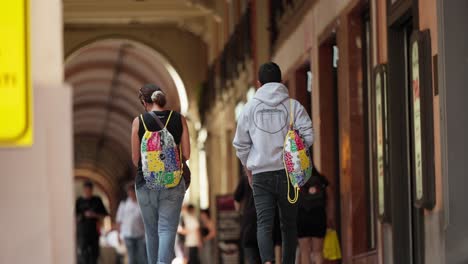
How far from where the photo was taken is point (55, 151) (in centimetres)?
373

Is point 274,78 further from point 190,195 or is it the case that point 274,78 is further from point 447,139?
point 190,195

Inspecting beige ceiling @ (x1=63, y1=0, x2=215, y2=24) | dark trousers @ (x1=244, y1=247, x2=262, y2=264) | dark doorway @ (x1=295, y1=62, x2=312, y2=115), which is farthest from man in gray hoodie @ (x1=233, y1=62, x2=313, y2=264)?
beige ceiling @ (x1=63, y1=0, x2=215, y2=24)

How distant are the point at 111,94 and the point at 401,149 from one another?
4093cm

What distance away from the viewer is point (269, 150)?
9.58 meters

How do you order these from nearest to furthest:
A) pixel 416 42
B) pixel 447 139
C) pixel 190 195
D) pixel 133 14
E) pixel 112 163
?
pixel 447 139 → pixel 416 42 → pixel 133 14 → pixel 190 195 → pixel 112 163

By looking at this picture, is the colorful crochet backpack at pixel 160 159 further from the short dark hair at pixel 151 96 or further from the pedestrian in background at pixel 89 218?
the pedestrian in background at pixel 89 218

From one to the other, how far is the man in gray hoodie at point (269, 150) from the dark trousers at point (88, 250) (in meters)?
10.0

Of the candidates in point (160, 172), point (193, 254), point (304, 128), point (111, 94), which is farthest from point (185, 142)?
point (111, 94)

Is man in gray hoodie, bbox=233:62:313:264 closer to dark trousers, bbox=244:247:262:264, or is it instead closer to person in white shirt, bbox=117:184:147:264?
dark trousers, bbox=244:247:262:264

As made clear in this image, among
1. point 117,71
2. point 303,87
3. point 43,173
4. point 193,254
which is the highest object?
point 117,71

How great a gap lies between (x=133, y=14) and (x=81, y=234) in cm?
1521

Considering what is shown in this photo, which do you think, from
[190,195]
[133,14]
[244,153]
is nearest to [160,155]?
[244,153]

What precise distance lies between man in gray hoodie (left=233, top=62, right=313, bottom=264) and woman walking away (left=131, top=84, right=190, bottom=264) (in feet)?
1.69

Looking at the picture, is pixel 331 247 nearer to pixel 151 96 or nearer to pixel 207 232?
pixel 151 96
